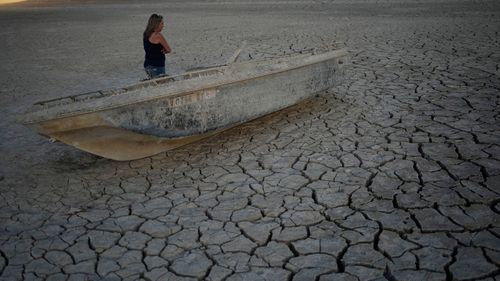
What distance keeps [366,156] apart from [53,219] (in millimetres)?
2948

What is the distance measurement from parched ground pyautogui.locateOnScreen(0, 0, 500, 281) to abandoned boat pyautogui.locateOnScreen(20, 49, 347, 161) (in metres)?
0.26

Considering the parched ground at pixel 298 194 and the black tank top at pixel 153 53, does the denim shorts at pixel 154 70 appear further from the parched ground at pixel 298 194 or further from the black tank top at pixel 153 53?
the parched ground at pixel 298 194

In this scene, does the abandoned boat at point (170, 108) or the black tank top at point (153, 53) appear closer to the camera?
the abandoned boat at point (170, 108)

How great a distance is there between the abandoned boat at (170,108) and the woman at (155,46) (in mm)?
1103

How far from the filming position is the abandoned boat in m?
3.59

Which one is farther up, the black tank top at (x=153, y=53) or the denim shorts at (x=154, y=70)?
the black tank top at (x=153, y=53)

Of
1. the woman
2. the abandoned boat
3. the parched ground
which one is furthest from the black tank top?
the parched ground

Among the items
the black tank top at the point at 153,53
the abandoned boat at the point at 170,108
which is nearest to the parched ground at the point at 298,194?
the abandoned boat at the point at 170,108

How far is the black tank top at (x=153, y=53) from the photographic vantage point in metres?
5.79

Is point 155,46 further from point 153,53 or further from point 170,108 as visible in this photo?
point 170,108

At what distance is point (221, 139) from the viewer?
4.71 meters

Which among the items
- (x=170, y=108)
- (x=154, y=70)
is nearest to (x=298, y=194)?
(x=170, y=108)

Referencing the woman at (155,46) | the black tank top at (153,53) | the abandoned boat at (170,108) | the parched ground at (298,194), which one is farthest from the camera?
the black tank top at (153,53)

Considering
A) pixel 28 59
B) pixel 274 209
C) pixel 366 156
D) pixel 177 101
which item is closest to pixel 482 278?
pixel 274 209
